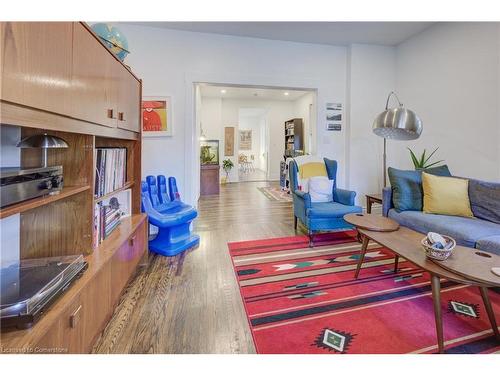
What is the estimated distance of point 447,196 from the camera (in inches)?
104

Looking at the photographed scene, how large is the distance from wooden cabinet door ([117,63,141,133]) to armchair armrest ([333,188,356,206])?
7.97 ft

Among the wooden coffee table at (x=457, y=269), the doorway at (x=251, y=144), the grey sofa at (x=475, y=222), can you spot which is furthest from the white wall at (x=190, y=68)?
the doorway at (x=251, y=144)

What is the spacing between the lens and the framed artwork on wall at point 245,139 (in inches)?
445

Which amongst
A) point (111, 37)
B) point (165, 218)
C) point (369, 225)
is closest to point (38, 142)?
point (111, 37)

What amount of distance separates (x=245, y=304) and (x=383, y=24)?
374 centimetres

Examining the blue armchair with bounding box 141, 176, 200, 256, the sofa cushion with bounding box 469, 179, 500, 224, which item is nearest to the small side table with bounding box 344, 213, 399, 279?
the sofa cushion with bounding box 469, 179, 500, 224

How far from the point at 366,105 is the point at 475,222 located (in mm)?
2299

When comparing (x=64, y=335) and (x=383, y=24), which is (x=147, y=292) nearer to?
(x=64, y=335)

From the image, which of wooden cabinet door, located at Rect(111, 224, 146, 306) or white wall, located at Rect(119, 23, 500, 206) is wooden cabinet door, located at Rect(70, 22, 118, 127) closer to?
wooden cabinet door, located at Rect(111, 224, 146, 306)

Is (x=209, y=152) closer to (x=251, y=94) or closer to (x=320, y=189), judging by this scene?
(x=251, y=94)

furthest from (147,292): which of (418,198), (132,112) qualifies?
(418,198)

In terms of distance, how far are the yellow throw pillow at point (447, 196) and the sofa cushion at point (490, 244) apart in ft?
2.01
